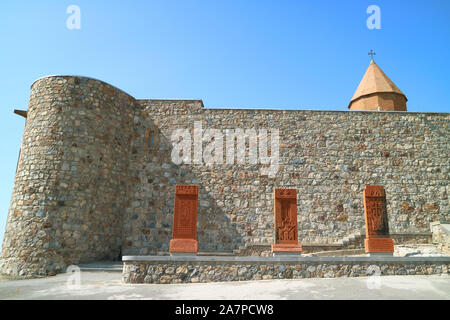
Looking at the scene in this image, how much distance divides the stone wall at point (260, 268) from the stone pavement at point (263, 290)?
0.28 meters

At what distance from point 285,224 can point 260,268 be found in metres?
1.56

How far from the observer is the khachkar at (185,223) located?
828 centimetres

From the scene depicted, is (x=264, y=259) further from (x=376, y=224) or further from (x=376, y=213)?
(x=376, y=213)

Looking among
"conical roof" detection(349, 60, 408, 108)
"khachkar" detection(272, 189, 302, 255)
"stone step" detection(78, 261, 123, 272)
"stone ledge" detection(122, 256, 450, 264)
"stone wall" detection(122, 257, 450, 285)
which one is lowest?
"stone step" detection(78, 261, 123, 272)

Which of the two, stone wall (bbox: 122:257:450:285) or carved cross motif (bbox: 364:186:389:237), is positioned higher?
carved cross motif (bbox: 364:186:389:237)

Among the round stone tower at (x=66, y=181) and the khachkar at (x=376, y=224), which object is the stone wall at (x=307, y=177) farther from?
the khachkar at (x=376, y=224)

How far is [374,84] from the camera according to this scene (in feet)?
64.2

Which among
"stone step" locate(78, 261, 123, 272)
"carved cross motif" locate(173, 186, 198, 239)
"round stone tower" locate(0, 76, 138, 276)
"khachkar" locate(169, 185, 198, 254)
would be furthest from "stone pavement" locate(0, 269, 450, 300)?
"round stone tower" locate(0, 76, 138, 276)

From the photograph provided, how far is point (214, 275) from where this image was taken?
7.61 metres

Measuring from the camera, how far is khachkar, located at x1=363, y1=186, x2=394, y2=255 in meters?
8.47

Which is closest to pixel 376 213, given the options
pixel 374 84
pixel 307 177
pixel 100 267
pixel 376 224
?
pixel 376 224

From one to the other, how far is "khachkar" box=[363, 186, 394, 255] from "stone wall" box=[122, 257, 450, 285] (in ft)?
2.37

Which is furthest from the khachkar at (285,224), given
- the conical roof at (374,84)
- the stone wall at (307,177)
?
the conical roof at (374,84)

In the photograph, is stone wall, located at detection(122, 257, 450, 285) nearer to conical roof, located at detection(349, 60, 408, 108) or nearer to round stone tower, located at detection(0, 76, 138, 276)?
round stone tower, located at detection(0, 76, 138, 276)
